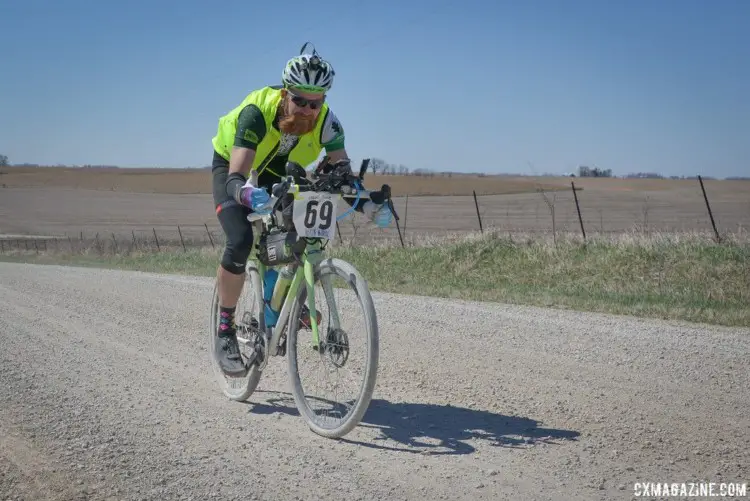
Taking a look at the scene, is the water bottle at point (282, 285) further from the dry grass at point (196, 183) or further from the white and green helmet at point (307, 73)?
the dry grass at point (196, 183)

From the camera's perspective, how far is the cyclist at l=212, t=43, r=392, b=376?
5.00 meters

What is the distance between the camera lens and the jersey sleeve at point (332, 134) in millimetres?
5434

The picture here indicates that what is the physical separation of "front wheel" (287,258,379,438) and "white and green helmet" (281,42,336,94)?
3.48 feet

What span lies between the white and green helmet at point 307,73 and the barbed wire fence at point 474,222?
921 inches

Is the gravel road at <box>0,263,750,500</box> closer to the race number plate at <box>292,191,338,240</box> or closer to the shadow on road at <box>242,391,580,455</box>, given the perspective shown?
the shadow on road at <box>242,391,580,455</box>

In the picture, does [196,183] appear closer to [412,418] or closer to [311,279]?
[412,418]

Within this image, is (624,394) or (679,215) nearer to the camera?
(624,394)

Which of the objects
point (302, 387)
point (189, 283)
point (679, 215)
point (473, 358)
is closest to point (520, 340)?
point (473, 358)

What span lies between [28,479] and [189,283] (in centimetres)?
987

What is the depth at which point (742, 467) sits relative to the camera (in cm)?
421

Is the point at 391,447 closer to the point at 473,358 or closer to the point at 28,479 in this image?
the point at 28,479

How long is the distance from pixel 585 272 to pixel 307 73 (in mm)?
10267

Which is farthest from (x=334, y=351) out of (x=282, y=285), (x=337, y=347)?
(x=282, y=285)

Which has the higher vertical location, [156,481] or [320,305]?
[320,305]
